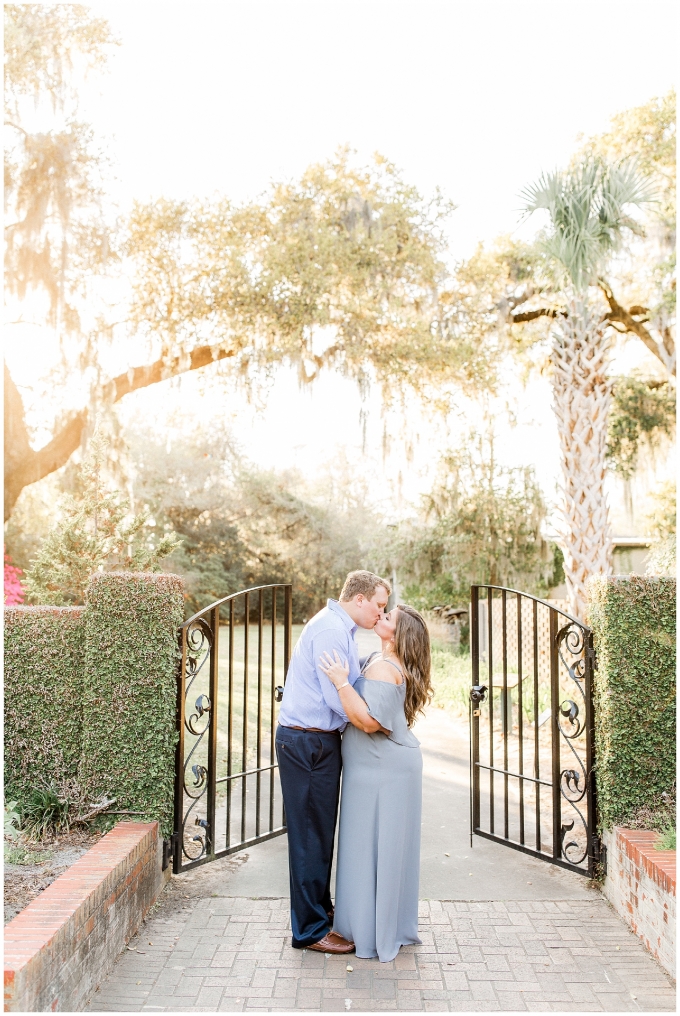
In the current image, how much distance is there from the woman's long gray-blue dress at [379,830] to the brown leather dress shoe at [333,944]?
0.04 metres

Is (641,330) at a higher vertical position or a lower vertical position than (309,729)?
higher

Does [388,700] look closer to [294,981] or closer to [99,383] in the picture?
[294,981]

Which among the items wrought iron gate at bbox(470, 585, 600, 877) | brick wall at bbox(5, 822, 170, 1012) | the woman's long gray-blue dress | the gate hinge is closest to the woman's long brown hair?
the woman's long gray-blue dress

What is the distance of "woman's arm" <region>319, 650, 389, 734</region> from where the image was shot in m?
3.53

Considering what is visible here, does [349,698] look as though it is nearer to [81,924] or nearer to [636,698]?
[81,924]

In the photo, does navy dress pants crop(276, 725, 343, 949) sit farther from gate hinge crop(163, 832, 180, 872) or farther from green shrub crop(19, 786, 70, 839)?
green shrub crop(19, 786, 70, 839)

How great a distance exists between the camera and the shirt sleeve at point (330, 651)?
3.65 metres

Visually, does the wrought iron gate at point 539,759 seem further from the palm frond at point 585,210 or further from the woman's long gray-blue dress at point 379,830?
the palm frond at point 585,210

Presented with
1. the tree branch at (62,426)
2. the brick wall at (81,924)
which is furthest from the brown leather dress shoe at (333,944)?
the tree branch at (62,426)

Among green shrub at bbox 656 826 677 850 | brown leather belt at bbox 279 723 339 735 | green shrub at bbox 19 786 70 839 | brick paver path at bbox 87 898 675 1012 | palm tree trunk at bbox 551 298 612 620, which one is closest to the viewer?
brick paver path at bbox 87 898 675 1012

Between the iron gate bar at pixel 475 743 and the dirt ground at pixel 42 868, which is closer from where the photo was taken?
the dirt ground at pixel 42 868

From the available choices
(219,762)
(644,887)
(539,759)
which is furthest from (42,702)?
(539,759)

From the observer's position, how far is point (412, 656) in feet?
12.1

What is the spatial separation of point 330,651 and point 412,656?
40 cm
